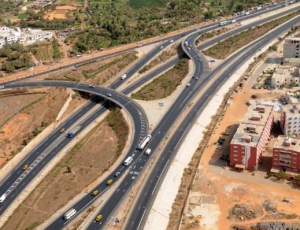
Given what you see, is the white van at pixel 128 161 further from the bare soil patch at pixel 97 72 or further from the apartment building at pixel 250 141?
the bare soil patch at pixel 97 72

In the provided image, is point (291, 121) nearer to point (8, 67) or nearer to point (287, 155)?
point (287, 155)

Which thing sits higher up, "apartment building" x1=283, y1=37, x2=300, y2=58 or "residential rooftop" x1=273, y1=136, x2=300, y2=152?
"apartment building" x1=283, y1=37, x2=300, y2=58

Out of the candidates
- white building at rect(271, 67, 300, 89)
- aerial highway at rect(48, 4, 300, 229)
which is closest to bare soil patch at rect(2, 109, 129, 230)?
aerial highway at rect(48, 4, 300, 229)

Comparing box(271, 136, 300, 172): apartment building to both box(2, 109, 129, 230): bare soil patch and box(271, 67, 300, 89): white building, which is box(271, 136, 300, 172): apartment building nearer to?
box(2, 109, 129, 230): bare soil patch

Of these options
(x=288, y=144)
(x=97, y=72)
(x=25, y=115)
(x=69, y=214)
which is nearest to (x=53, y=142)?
(x=25, y=115)

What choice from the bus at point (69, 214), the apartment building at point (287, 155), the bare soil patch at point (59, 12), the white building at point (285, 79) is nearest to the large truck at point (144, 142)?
the bus at point (69, 214)
